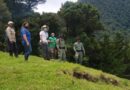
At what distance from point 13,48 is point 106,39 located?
98.0 ft

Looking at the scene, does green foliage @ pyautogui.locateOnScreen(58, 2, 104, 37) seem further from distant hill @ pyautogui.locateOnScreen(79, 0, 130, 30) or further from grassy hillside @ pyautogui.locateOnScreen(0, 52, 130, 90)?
grassy hillside @ pyautogui.locateOnScreen(0, 52, 130, 90)

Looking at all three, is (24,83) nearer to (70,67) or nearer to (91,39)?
(70,67)

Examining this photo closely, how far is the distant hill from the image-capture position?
85613 mm

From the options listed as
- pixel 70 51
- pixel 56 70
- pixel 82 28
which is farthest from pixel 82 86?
pixel 82 28

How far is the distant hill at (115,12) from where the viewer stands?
85613mm

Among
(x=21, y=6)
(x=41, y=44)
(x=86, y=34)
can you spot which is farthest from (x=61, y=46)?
(x=21, y=6)

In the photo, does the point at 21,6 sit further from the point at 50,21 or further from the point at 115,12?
the point at 115,12

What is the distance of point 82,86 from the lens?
15.8 metres

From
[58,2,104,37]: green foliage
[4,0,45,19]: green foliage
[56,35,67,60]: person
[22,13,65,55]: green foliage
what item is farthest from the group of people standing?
[4,0,45,19]: green foliage

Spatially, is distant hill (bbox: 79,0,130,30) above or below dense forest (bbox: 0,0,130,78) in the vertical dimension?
above

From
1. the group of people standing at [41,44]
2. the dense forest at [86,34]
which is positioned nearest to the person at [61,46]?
the group of people standing at [41,44]

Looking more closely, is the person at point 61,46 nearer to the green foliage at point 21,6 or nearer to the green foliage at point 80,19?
the green foliage at point 80,19

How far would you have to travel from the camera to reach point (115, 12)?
3730 inches

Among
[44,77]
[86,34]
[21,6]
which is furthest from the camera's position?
[21,6]
